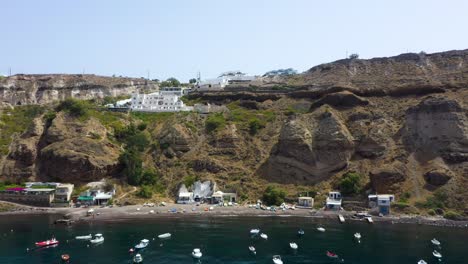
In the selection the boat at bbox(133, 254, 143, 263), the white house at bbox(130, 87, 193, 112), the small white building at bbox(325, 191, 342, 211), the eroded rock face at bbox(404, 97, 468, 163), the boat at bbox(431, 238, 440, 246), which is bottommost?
the boat at bbox(133, 254, 143, 263)

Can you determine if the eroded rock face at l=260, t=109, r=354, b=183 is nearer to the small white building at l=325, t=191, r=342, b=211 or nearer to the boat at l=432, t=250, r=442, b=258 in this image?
the small white building at l=325, t=191, r=342, b=211

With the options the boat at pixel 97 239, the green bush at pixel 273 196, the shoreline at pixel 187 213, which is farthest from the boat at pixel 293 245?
the green bush at pixel 273 196

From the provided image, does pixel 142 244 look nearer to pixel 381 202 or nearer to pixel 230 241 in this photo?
pixel 230 241

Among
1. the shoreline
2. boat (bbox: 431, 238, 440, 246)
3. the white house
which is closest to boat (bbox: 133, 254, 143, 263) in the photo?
the shoreline

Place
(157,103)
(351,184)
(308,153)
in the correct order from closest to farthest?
1. (351,184)
2. (308,153)
3. (157,103)

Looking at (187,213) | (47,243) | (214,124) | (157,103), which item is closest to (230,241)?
(187,213)

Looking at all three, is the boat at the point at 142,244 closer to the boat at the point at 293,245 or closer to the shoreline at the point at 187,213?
the shoreline at the point at 187,213

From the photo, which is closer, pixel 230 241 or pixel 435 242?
pixel 435 242

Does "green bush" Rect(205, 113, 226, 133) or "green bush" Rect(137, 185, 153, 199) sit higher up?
"green bush" Rect(205, 113, 226, 133)

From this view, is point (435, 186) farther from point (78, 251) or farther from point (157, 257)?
point (78, 251)
